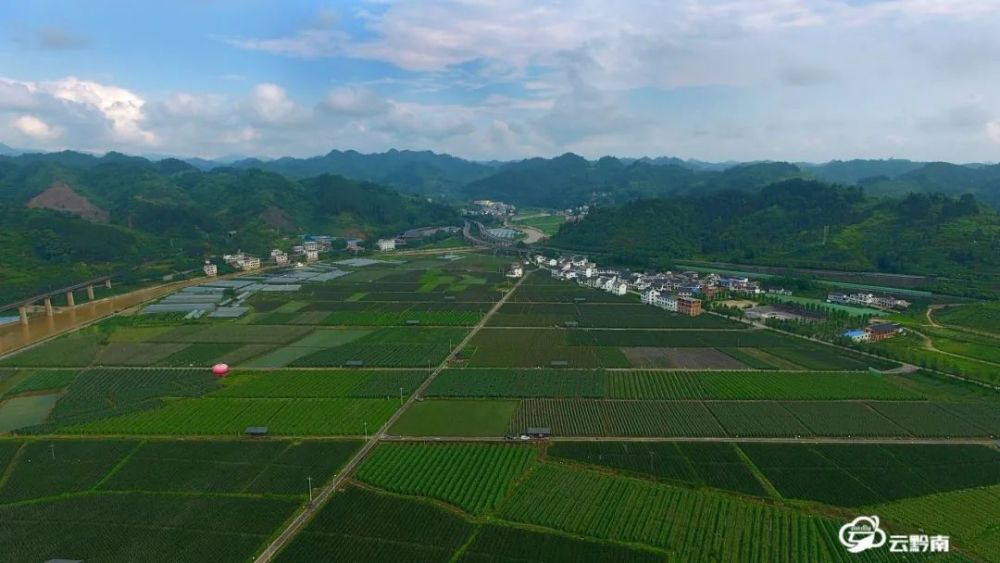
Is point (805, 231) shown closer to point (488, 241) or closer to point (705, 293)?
point (705, 293)

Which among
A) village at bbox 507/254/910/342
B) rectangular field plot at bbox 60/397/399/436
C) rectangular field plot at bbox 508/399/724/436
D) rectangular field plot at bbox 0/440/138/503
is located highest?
village at bbox 507/254/910/342

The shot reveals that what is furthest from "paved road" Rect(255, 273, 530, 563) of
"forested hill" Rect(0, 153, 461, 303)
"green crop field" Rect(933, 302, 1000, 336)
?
"forested hill" Rect(0, 153, 461, 303)

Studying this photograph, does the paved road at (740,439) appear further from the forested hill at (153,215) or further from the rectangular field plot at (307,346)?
the forested hill at (153,215)

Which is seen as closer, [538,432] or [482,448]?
[482,448]

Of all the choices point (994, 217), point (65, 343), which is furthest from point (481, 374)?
point (994, 217)

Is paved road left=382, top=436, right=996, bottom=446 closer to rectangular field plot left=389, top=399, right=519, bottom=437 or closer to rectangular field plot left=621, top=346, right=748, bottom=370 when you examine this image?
rectangular field plot left=389, top=399, right=519, bottom=437

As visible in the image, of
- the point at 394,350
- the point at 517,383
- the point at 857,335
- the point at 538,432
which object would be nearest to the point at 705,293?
the point at 857,335
